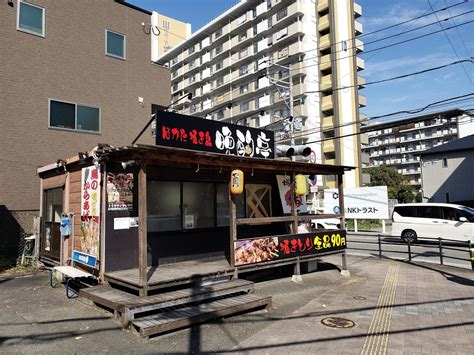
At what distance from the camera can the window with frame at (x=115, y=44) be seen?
15.7 metres

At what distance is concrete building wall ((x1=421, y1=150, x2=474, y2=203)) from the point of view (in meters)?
31.0

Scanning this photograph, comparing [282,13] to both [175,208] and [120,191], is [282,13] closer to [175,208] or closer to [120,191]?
[175,208]

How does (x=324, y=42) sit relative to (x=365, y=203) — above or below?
above

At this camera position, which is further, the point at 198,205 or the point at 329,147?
the point at 329,147

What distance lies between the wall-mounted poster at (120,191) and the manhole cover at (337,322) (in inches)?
194

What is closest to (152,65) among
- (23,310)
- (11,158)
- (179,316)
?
(11,158)

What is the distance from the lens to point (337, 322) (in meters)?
6.55

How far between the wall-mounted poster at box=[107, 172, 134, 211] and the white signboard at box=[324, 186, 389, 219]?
18.6m

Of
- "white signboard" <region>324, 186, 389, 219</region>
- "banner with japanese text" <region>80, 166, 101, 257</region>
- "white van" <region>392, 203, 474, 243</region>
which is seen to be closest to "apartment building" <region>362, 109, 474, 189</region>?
"white signboard" <region>324, 186, 389, 219</region>

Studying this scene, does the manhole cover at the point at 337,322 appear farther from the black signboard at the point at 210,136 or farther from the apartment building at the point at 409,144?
the apartment building at the point at 409,144

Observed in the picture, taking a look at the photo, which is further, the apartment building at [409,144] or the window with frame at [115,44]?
the apartment building at [409,144]

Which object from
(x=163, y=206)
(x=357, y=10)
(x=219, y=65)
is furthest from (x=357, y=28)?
(x=163, y=206)

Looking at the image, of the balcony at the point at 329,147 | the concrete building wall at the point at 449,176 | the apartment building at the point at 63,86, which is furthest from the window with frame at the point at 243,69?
the apartment building at the point at 63,86

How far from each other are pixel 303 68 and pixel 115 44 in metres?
30.8
